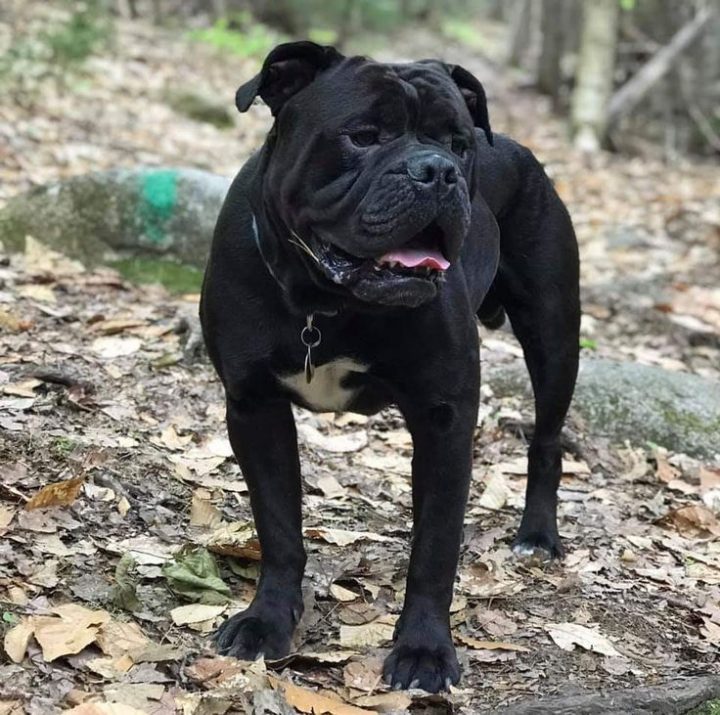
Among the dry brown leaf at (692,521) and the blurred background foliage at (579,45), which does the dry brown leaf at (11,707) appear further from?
the blurred background foliage at (579,45)

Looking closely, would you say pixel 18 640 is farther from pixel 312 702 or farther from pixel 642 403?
pixel 642 403

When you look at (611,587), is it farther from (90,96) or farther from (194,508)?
(90,96)

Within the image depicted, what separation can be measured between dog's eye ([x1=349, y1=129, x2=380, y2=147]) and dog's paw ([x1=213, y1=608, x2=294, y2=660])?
141 cm

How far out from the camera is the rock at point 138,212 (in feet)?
21.9

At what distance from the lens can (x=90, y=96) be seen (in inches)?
452

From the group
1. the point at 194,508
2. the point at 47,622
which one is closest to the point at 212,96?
the point at 194,508

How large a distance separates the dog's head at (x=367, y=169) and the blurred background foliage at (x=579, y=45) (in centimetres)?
727

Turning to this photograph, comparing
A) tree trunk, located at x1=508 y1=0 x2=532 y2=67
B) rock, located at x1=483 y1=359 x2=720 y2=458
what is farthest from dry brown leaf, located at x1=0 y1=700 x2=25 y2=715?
tree trunk, located at x1=508 y1=0 x2=532 y2=67

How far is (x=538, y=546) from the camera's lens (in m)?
4.22

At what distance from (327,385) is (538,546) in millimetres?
1397

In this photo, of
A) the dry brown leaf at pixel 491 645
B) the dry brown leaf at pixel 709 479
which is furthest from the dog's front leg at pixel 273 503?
the dry brown leaf at pixel 709 479

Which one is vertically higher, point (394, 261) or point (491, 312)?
point (394, 261)

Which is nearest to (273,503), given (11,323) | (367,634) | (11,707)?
(367,634)

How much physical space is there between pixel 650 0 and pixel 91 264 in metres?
11.8
